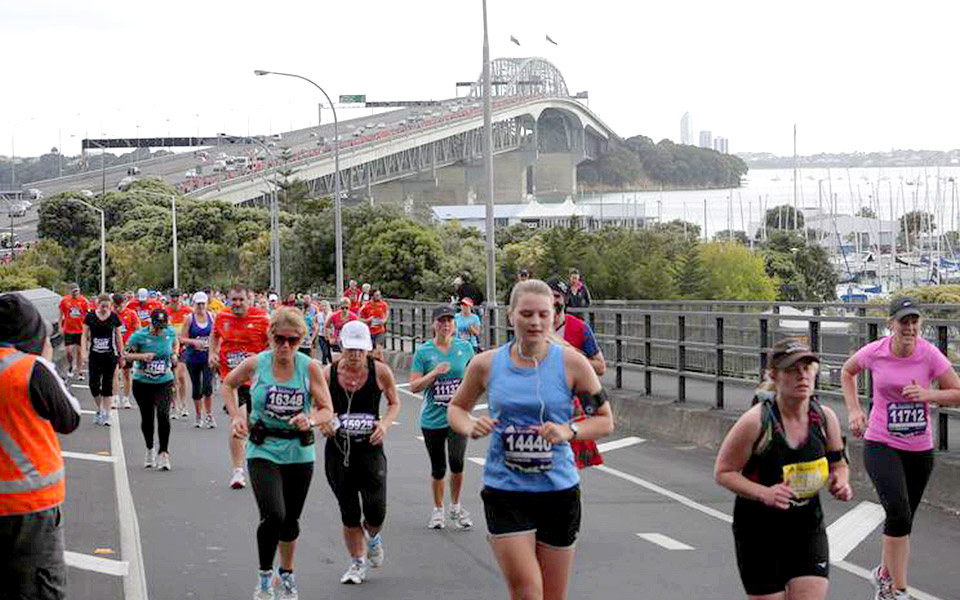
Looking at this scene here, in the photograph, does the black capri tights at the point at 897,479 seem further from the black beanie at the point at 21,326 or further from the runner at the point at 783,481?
the black beanie at the point at 21,326

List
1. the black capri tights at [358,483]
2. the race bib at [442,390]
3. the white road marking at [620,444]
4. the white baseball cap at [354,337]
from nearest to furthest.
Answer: the white baseball cap at [354,337] → the black capri tights at [358,483] → the race bib at [442,390] → the white road marking at [620,444]

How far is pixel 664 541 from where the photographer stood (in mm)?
12234

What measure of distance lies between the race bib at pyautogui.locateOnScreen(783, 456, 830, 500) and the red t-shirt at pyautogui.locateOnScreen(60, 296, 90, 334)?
24.0 meters

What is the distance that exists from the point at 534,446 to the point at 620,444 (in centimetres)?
1208

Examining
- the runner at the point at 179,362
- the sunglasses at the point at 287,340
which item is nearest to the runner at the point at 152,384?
the runner at the point at 179,362

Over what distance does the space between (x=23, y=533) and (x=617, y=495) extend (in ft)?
27.7

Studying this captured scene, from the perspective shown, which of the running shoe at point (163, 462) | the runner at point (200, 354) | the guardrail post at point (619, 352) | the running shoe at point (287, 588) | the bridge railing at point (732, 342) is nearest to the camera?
the running shoe at point (287, 588)

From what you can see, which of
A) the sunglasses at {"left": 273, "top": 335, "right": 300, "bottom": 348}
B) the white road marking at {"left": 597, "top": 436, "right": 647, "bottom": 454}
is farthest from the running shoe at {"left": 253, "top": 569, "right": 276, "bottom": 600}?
the white road marking at {"left": 597, "top": 436, "right": 647, "bottom": 454}

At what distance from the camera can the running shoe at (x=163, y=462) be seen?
663 inches

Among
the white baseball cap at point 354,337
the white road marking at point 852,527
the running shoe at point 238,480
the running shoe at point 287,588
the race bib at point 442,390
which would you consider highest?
the white baseball cap at point 354,337

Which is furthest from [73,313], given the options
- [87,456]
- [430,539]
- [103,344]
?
[430,539]

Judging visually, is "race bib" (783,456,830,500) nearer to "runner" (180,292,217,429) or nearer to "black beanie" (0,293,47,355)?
"black beanie" (0,293,47,355)

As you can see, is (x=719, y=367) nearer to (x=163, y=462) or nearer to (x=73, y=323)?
(x=163, y=462)

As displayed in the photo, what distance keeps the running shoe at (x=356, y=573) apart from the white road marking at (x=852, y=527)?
10.6 ft
